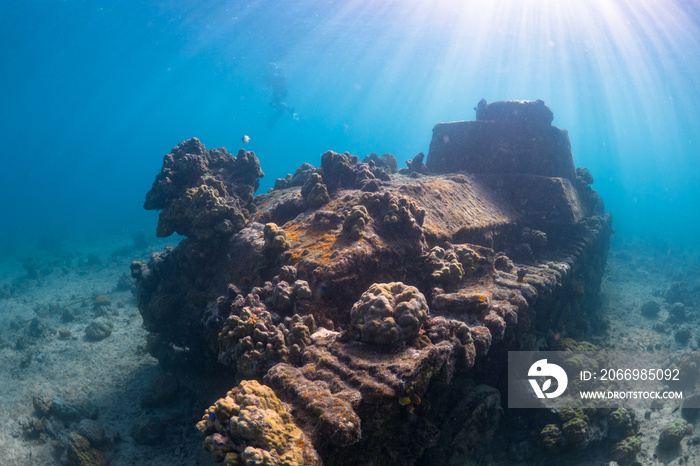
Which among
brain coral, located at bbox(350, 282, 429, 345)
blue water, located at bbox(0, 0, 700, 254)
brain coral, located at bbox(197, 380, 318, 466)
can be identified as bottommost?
brain coral, located at bbox(197, 380, 318, 466)

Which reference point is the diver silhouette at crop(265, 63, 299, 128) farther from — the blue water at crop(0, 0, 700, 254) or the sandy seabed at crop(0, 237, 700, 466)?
the sandy seabed at crop(0, 237, 700, 466)

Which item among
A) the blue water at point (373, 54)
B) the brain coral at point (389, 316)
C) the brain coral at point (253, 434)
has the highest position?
the blue water at point (373, 54)

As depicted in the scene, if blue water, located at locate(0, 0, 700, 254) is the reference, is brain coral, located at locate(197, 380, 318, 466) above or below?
below

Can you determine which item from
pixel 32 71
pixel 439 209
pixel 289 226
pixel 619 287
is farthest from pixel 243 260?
pixel 32 71

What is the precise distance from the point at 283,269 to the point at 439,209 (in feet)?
20.2

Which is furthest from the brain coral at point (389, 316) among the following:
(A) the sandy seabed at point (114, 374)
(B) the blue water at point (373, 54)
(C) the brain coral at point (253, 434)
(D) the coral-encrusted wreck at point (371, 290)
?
(B) the blue water at point (373, 54)

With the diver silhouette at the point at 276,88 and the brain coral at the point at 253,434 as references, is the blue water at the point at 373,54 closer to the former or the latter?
the diver silhouette at the point at 276,88

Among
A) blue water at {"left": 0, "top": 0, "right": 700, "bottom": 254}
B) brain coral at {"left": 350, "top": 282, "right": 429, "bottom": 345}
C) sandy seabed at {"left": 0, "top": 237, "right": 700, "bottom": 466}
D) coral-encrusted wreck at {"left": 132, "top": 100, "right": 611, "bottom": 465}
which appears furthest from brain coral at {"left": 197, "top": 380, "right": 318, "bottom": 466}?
blue water at {"left": 0, "top": 0, "right": 700, "bottom": 254}

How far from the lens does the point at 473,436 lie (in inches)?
245

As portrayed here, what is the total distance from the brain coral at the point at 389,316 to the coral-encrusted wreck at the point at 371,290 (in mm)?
27

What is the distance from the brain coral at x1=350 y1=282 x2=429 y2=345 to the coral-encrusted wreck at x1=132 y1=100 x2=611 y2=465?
0.03m

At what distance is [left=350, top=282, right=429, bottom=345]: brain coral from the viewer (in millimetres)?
5344

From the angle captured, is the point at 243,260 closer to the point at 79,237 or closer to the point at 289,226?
the point at 289,226

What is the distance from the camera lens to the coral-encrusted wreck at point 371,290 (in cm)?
450
